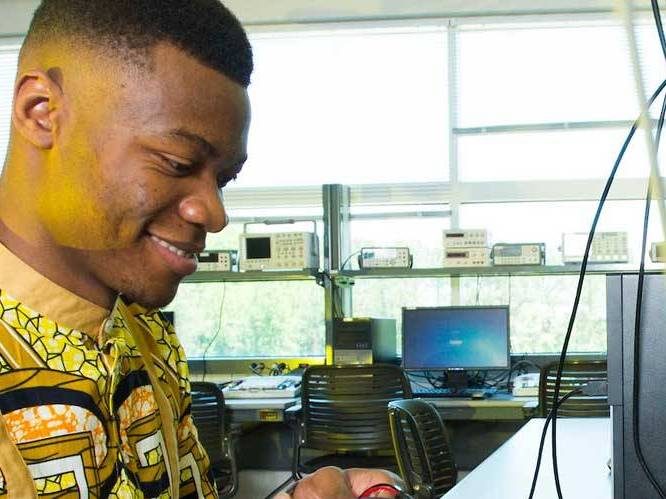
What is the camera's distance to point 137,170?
736 millimetres

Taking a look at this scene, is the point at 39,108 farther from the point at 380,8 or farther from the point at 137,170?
the point at 380,8

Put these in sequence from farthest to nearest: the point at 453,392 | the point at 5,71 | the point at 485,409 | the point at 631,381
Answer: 1. the point at 5,71
2. the point at 453,392
3. the point at 485,409
4. the point at 631,381

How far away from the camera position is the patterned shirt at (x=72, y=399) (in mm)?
688

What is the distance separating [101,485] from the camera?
725mm

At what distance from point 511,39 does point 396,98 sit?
0.79 metres

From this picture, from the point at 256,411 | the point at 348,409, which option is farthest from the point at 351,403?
the point at 256,411

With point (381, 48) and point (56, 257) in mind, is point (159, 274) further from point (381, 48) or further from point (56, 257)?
point (381, 48)

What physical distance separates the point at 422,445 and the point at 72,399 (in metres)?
1.94

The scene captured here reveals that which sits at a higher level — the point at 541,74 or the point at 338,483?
the point at 541,74

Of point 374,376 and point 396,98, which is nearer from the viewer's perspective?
point 374,376

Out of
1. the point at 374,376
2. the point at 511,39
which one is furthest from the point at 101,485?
the point at 511,39

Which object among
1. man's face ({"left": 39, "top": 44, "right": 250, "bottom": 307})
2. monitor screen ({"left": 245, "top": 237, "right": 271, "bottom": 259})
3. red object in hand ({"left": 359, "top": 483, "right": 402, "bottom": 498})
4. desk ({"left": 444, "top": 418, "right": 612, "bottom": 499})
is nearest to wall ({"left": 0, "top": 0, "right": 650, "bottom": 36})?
monitor screen ({"left": 245, "top": 237, "right": 271, "bottom": 259})

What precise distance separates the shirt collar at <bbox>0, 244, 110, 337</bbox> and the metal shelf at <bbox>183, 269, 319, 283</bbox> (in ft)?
12.2

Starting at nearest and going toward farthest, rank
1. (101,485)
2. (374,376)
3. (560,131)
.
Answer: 1. (101,485)
2. (374,376)
3. (560,131)
